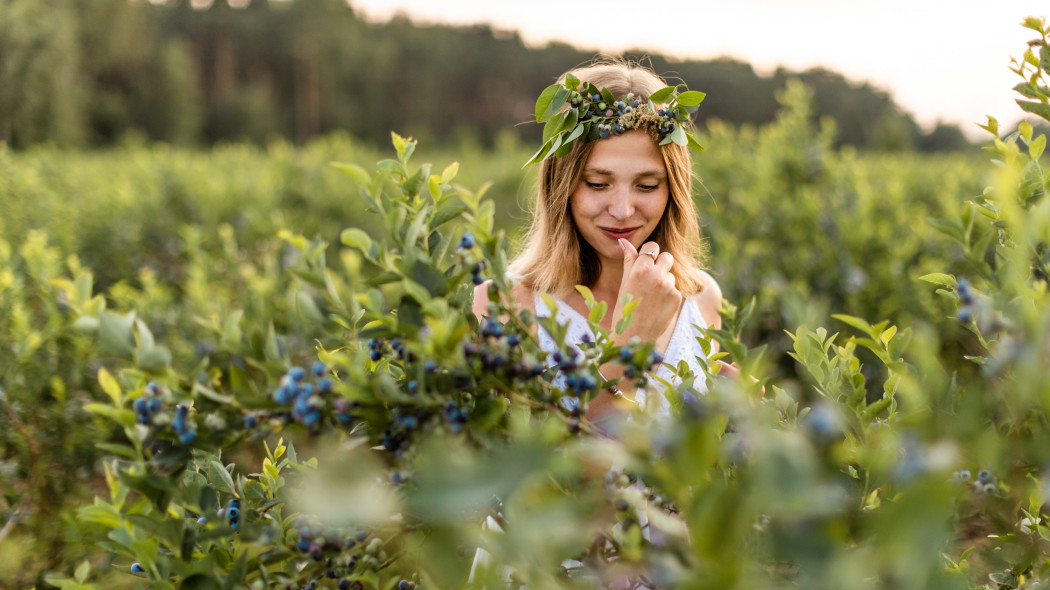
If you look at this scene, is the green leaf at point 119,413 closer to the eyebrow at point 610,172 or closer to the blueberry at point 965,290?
the blueberry at point 965,290

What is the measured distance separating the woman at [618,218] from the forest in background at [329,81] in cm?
3079

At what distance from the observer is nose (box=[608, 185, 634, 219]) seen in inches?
77.6

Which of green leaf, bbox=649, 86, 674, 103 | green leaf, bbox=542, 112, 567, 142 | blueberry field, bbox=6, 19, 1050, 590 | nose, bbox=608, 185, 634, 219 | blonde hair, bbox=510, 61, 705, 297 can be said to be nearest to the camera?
blueberry field, bbox=6, 19, 1050, 590

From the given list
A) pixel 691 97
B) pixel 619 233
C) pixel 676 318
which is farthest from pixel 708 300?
pixel 691 97

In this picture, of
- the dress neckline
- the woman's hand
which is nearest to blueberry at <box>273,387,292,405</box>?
the woman's hand

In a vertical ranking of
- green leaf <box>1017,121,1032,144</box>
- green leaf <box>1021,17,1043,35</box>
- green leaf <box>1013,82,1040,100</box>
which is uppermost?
green leaf <box>1021,17,1043,35</box>

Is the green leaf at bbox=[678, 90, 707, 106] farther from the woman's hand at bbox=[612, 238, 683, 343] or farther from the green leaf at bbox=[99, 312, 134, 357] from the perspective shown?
the green leaf at bbox=[99, 312, 134, 357]

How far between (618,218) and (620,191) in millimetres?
86

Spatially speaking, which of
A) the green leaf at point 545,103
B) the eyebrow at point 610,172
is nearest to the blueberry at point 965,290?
the green leaf at point 545,103

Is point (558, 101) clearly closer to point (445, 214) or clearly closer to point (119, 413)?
point (445, 214)

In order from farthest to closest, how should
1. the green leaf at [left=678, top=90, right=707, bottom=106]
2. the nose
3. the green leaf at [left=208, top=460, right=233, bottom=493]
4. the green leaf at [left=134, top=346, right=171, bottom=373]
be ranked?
the nose
the green leaf at [left=678, top=90, right=707, bottom=106]
the green leaf at [left=208, top=460, right=233, bottom=493]
the green leaf at [left=134, top=346, right=171, bottom=373]

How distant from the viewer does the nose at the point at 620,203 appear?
1.97m

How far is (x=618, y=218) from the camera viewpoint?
1.99 m

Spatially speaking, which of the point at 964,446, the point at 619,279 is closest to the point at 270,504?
the point at 964,446
